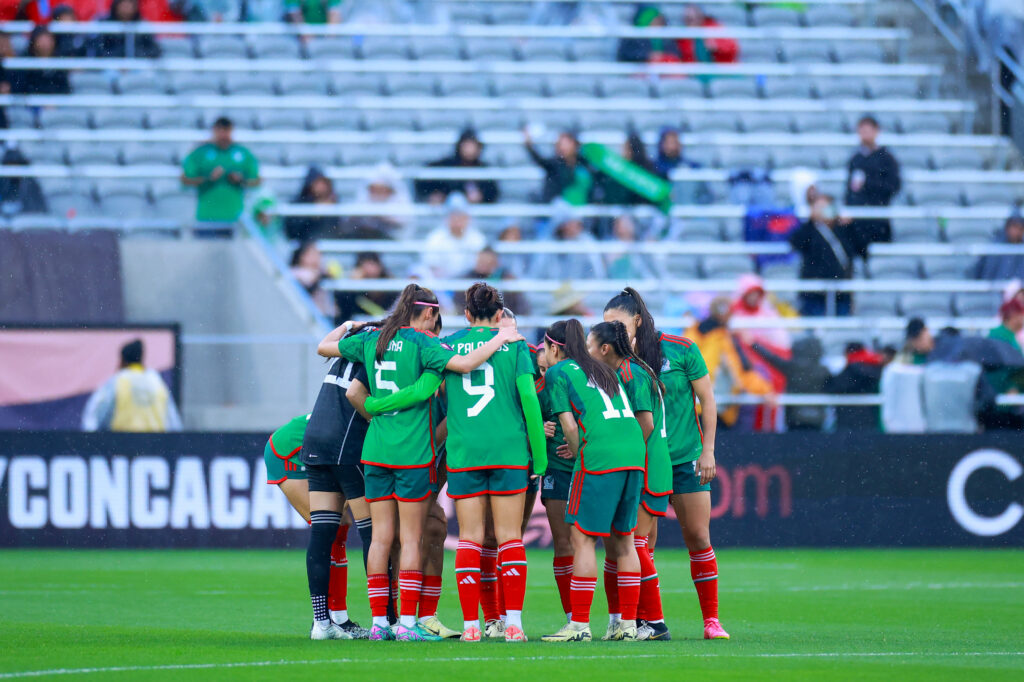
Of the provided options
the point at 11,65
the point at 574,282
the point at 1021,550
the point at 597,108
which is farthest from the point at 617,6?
the point at 1021,550

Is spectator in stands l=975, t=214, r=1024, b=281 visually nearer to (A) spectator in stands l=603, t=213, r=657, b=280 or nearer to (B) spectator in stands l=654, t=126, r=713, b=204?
(B) spectator in stands l=654, t=126, r=713, b=204

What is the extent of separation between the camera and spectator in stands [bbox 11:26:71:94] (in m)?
20.4

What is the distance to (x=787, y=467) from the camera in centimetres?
1573

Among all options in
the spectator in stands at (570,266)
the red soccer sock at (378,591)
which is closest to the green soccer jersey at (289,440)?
the red soccer sock at (378,591)

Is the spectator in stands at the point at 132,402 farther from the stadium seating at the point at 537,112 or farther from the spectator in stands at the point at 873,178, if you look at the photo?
the spectator in stands at the point at 873,178

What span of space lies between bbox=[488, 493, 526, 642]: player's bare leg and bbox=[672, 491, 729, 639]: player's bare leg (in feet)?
3.19

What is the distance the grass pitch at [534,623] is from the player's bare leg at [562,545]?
0.32 metres

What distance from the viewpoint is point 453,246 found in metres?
18.2

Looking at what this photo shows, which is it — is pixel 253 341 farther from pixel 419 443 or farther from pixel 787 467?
pixel 419 443

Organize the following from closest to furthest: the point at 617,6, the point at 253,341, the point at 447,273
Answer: the point at 253,341 < the point at 447,273 < the point at 617,6

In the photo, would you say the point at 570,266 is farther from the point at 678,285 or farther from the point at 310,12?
the point at 310,12

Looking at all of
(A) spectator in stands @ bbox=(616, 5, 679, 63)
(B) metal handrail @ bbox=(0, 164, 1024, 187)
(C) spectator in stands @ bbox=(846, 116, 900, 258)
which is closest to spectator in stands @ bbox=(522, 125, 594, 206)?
(B) metal handrail @ bbox=(0, 164, 1024, 187)

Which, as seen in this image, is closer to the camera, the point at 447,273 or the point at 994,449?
the point at 994,449

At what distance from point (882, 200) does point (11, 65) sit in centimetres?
1190
